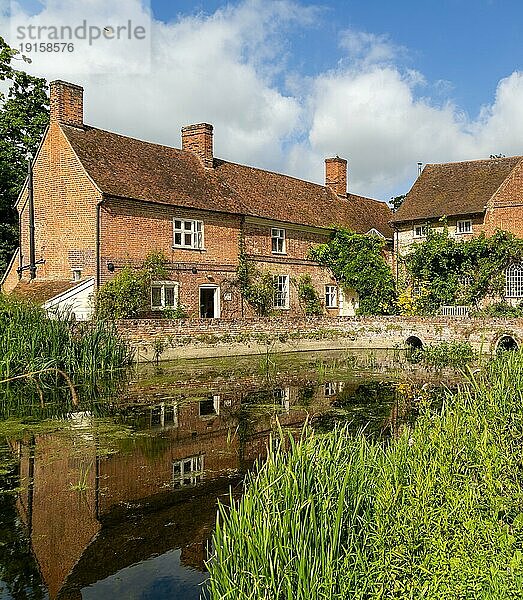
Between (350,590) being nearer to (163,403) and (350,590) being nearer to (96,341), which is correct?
(163,403)

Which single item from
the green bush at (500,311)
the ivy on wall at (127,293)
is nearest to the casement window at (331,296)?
the green bush at (500,311)

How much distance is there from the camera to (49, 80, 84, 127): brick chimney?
27.3 metres

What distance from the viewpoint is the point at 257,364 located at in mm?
23141

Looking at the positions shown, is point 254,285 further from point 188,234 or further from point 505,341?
point 505,341

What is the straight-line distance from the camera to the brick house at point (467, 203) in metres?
33.4

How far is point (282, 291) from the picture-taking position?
34.5m

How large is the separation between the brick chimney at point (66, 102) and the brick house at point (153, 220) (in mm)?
40

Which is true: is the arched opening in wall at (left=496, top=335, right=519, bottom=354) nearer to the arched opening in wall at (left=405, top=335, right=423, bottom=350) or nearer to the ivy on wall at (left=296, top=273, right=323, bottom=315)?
the arched opening in wall at (left=405, top=335, right=423, bottom=350)

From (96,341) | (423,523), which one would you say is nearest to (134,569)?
(423,523)

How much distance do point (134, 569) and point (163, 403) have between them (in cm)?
860

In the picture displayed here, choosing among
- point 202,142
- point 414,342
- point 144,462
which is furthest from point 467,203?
point 144,462

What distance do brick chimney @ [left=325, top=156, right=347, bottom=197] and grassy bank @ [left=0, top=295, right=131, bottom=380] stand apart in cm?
2428

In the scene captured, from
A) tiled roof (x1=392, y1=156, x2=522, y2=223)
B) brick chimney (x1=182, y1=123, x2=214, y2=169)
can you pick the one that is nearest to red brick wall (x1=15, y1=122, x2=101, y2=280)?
brick chimney (x1=182, y1=123, x2=214, y2=169)

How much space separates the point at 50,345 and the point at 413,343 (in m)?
16.0
